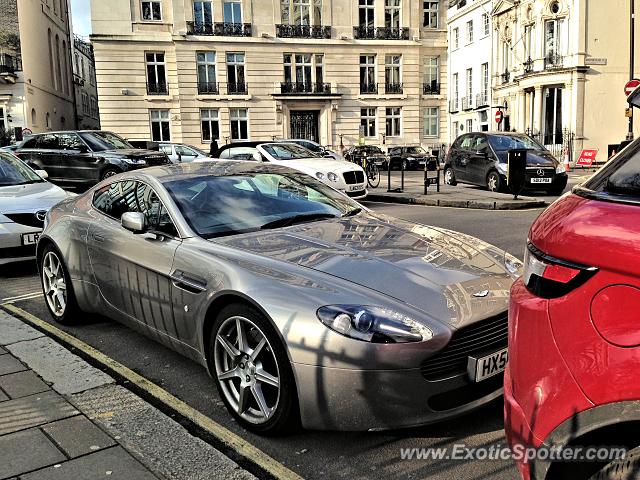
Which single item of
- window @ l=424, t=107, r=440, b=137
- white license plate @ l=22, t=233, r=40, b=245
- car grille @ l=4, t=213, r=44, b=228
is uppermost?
window @ l=424, t=107, r=440, b=137

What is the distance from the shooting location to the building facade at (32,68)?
132ft

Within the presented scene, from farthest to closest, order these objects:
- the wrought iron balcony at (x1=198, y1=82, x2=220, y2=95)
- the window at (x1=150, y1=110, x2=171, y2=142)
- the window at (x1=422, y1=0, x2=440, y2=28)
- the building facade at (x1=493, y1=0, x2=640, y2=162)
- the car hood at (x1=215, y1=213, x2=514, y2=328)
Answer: the window at (x1=422, y1=0, x2=440, y2=28) < the window at (x1=150, y1=110, x2=171, y2=142) < the wrought iron balcony at (x1=198, y1=82, x2=220, y2=95) < the building facade at (x1=493, y1=0, x2=640, y2=162) < the car hood at (x1=215, y1=213, x2=514, y2=328)

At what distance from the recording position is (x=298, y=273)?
3363mm

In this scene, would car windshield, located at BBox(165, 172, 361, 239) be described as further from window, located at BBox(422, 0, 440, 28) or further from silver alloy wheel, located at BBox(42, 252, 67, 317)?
window, located at BBox(422, 0, 440, 28)

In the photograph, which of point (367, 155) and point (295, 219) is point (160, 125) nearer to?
point (367, 155)

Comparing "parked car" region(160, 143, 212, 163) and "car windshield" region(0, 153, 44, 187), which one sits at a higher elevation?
"parked car" region(160, 143, 212, 163)

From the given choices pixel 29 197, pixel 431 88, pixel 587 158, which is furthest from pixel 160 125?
pixel 29 197

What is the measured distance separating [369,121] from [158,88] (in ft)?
51.7

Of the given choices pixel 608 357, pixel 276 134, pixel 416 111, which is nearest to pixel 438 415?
pixel 608 357

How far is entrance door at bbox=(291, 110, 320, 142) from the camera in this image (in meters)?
45.3

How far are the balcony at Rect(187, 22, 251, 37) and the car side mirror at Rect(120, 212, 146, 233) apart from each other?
41529mm

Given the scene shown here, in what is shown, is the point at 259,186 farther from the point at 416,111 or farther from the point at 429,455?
the point at 416,111

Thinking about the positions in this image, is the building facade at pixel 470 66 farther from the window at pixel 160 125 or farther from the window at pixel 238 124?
the window at pixel 160 125

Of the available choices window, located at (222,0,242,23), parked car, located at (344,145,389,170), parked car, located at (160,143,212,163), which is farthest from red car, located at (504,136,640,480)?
window, located at (222,0,242,23)
